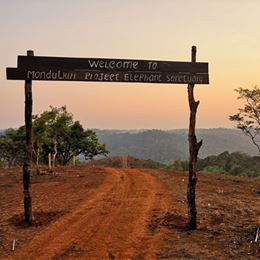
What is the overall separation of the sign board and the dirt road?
484 cm

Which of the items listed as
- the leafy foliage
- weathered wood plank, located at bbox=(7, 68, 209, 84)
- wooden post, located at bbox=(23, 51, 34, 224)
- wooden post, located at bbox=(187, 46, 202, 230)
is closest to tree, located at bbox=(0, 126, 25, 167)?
the leafy foliage

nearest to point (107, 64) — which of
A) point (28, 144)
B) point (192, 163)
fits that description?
point (28, 144)

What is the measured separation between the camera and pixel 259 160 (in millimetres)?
74000

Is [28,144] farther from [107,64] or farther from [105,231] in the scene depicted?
[105,231]

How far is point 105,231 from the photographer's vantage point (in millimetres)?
13172

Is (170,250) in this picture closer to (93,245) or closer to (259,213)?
(93,245)

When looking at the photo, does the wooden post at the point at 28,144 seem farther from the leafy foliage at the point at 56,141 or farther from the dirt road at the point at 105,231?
the leafy foliage at the point at 56,141

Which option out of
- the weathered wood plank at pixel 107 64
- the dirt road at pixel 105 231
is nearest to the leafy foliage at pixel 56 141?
the dirt road at pixel 105 231

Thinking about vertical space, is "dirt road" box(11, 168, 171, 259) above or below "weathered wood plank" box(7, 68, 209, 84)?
below

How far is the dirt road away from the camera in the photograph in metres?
11.1

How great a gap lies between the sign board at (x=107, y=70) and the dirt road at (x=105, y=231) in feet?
15.9

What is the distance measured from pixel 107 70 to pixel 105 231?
519 cm

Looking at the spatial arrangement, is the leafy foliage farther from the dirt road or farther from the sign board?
the sign board

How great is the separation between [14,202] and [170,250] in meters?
9.58
